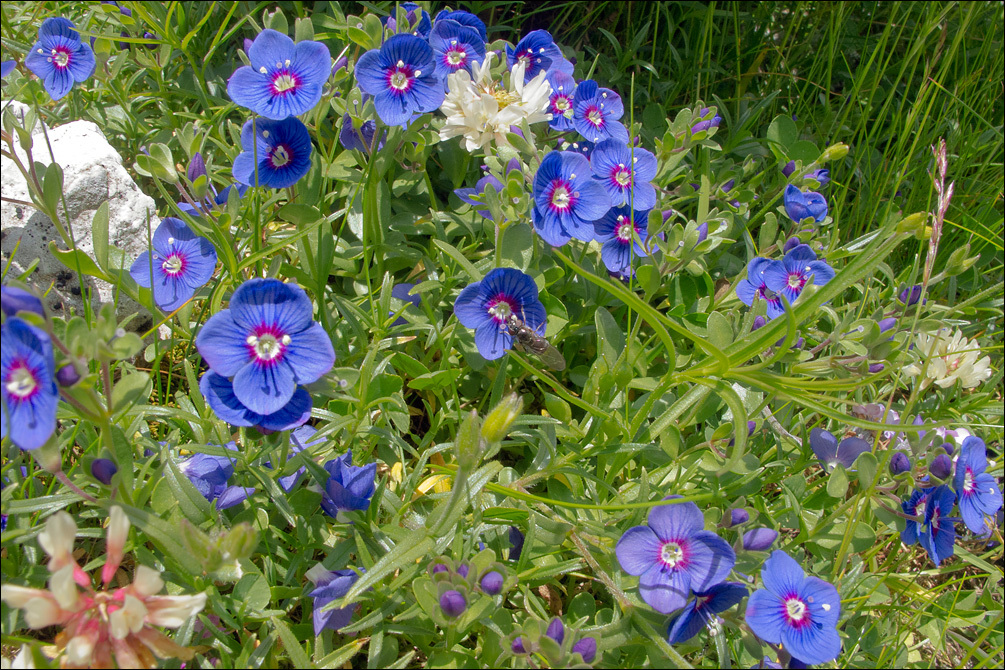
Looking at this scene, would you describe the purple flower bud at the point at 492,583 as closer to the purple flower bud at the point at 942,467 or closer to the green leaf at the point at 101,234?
the purple flower bud at the point at 942,467

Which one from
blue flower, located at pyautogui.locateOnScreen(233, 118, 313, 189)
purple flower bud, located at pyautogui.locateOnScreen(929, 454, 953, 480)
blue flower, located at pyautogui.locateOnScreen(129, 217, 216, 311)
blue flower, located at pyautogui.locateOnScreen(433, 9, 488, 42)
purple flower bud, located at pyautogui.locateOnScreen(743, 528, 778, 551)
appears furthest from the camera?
blue flower, located at pyautogui.locateOnScreen(433, 9, 488, 42)

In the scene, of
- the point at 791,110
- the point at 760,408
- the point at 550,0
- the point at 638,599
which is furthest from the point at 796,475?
the point at 550,0

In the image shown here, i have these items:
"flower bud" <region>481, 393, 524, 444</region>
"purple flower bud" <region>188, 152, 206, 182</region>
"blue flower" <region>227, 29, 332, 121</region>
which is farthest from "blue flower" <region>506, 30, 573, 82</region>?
"flower bud" <region>481, 393, 524, 444</region>

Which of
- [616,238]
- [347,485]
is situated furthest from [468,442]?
[616,238]

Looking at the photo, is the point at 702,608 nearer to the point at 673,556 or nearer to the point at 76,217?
the point at 673,556

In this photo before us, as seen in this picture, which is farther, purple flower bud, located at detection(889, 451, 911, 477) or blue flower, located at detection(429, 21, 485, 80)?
blue flower, located at detection(429, 21, 485, 80)

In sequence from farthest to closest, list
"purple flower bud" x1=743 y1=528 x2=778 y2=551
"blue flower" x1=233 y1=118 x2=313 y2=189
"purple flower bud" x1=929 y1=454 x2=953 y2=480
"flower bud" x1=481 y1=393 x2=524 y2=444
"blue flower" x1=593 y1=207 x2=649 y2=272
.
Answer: "blue flower" x1=593 y1=207 x2=649 y2=272
"blue flower" x1=233 y1=118 x2=313 y2=189
"purple flower bud" x1=929 y1=454 x2=953 y2=480
"purple flower bud" x1=743 y1=528 x2=778 y2=551
"flower bud" x1=481 y1=393 x2=524 y2=444

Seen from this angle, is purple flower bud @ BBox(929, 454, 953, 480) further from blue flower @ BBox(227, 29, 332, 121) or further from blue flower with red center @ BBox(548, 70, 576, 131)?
blue flower @ BBox(227, 29, 332, 121)
